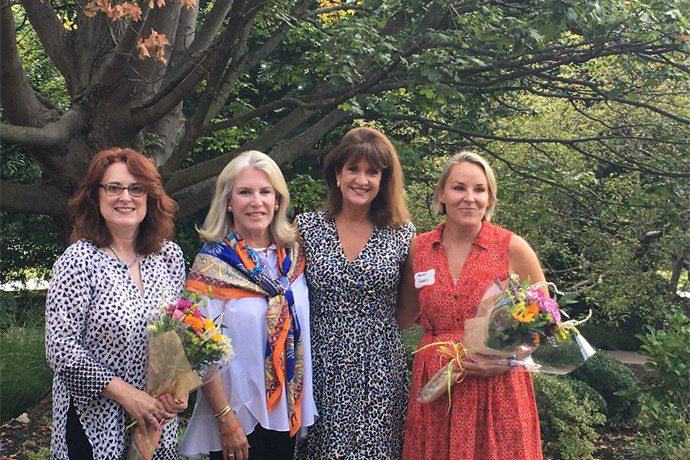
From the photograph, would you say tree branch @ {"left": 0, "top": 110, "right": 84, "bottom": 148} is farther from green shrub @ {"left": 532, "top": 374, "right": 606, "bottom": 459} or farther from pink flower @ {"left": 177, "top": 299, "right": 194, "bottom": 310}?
green shrub @ {"left": 532, "top": 374, "right": 606, "bottom": 459}

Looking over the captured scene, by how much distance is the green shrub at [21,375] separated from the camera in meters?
6.71

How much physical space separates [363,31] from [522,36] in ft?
4.22

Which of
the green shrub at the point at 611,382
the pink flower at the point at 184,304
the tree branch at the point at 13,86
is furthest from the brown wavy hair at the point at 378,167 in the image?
the green shrub at the point at 611,382

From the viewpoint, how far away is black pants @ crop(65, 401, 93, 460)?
115 inches

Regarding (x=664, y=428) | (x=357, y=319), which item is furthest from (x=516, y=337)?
(x=664, y=428)

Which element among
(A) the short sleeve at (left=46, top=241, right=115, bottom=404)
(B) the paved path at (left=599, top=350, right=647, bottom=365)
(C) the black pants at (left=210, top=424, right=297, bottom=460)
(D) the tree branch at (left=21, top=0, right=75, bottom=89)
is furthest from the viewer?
(B) the paved path at (left=599, top=350, right=647, bottom=365)

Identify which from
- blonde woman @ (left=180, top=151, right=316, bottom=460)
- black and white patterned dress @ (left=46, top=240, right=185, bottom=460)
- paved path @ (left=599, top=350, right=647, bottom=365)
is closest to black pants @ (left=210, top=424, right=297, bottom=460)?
blonde woman @ (left=180, top=151, right=316, bottom=460)

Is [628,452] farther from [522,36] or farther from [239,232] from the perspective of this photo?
[239,232]

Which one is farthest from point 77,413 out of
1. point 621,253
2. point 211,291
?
point 621,253

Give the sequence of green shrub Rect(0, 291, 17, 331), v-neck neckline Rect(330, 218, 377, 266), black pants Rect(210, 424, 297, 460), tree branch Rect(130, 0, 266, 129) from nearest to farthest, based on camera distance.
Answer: black pants Rect(210, 424, 297, 460), v-neck neckline Rect(330, 218, 377, 266), tree branch Rect(130, 0, 266, 129), green shrub Rect(0, 291, 17, 331)

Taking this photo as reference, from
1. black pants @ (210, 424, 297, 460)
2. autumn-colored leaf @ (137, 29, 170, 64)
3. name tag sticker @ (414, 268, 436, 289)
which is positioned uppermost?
autumn-colored leaf @ (137, 29, 170, 64)

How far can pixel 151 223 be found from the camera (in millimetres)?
3146

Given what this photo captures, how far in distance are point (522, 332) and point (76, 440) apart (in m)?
1.89

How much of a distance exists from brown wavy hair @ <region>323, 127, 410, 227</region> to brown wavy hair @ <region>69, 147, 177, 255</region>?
0.92 meters
